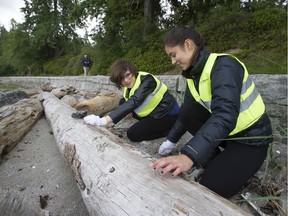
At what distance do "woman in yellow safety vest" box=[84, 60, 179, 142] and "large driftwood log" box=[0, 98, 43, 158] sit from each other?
112 cm

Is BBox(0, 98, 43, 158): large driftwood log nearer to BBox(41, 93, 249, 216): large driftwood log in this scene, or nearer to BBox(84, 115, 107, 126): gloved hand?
BBox(84, 115, 107, 126): gloved hand

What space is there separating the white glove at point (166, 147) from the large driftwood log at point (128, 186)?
0.70 metres

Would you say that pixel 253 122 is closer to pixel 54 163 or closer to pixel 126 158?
pixel 126 158

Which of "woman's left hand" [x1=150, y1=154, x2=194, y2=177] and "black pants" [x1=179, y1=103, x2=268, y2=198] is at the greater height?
"woman's left hand" [x1=150, y1=154, x2=194, y2=177]

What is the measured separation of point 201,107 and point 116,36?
11.0 m

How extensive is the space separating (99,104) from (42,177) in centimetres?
233

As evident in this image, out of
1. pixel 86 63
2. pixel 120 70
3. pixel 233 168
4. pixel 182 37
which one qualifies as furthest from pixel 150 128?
pixel 86 63

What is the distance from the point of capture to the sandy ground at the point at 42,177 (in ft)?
6.63

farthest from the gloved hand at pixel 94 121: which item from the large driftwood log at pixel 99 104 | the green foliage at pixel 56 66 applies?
the green foliage at pixel 56 66

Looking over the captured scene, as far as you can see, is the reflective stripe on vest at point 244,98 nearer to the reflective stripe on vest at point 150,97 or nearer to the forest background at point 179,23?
the forest background at point 179,23

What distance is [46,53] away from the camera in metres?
30.2

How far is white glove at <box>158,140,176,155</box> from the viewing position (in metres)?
2.64

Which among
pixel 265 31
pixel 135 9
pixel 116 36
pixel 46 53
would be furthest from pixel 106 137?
pixel 46 53

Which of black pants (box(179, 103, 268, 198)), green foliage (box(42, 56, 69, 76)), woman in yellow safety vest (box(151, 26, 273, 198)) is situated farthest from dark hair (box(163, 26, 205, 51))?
green foliage (box(42, 56, 69, 76))
